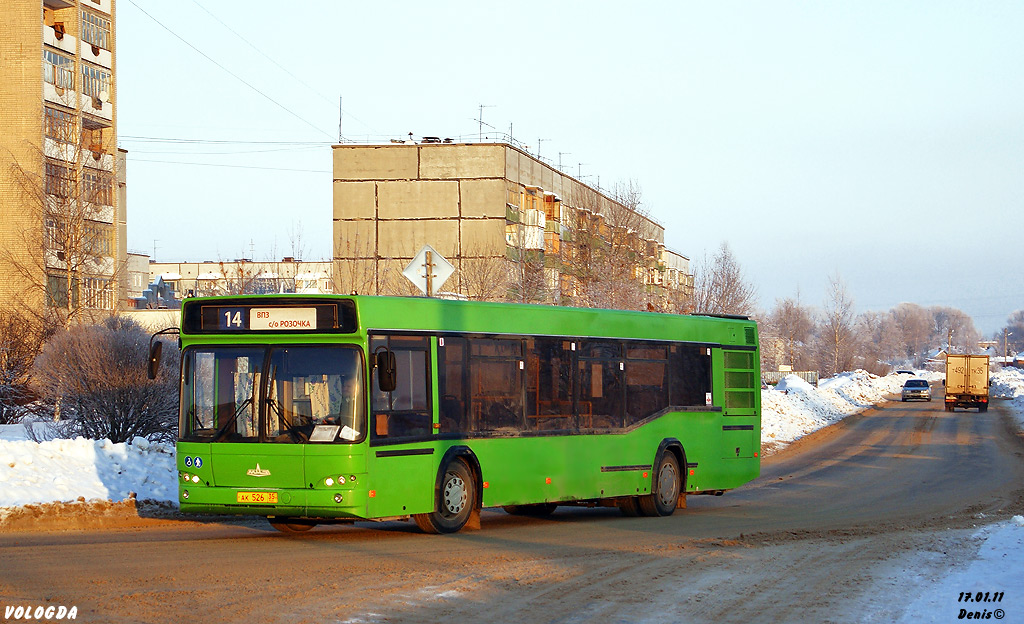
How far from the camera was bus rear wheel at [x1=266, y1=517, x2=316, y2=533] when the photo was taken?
48.8ft

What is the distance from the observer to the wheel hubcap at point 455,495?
14.6 meters

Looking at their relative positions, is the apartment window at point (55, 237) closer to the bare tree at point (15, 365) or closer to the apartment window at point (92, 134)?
the apartment window at point (92, 134)

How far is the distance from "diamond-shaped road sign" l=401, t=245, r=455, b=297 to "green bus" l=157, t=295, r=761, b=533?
5403 mm

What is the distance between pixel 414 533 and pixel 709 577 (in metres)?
4.87

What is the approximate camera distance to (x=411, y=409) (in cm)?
1405

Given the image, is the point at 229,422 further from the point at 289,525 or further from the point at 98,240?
the point at 98,240

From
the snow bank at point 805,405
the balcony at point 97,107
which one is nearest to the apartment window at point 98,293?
the balcony at point 97,107

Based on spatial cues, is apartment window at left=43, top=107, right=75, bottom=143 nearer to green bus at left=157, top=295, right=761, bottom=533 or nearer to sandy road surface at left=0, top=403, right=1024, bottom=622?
green bus at left=157, top=295, right=761, bottom=533

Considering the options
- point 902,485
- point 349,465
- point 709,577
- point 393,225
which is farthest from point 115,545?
point 393,225

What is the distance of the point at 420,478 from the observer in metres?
14.1

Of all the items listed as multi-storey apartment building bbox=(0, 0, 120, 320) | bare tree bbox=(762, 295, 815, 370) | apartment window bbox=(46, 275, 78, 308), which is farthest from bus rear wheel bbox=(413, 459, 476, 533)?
bare tree bbox=(762, 295, 815, 370)

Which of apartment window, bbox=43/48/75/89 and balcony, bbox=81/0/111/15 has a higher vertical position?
balcony, bbox=81/0/111/15

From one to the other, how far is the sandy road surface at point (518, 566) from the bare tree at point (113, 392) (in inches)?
294

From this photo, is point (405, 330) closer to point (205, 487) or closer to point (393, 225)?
point (205, 487)
